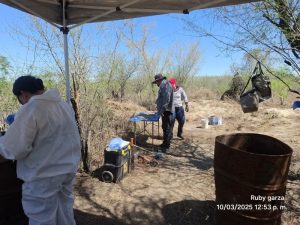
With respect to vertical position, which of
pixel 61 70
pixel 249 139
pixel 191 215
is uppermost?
pixel 61 70

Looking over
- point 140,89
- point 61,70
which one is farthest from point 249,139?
point 140,89

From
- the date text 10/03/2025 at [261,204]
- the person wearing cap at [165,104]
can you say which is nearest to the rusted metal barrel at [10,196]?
the date text 10/03/2025 at [261,204]

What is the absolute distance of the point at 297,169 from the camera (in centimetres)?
598

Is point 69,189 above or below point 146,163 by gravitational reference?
above

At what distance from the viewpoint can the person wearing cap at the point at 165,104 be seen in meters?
7.44

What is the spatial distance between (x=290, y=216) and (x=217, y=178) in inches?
52.3

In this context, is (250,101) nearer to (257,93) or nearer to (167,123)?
(257,93)

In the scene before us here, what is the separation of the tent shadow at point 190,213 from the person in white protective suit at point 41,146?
1.83 meters

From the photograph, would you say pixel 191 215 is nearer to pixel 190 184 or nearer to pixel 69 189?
pixel 190 184

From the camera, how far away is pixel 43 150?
2521mm

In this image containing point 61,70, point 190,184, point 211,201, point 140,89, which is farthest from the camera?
point 140,89

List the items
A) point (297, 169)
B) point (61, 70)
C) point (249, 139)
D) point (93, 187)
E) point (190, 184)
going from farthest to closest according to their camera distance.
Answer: point (61, 70)
point (297, 169)
point (190, 184)
point (93, 187)
point (249, 139)

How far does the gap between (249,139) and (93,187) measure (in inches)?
95.9

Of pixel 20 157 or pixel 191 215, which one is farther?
pixel 191 215
